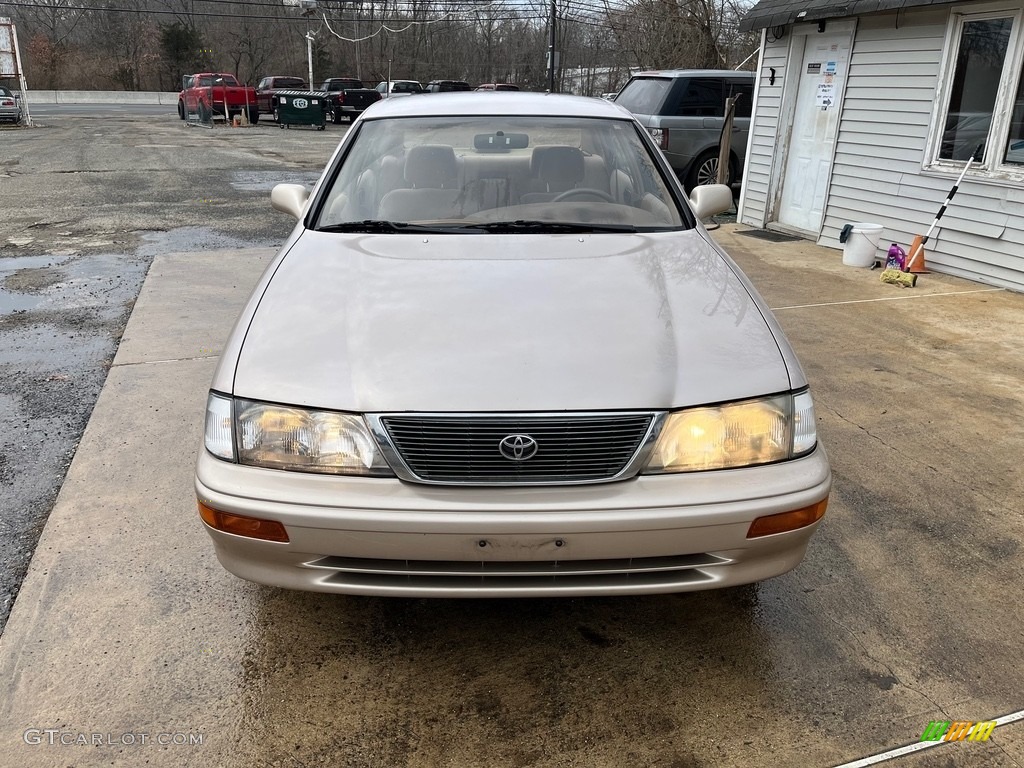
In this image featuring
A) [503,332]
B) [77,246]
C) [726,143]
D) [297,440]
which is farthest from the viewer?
[726,143]

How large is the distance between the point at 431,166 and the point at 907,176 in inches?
235

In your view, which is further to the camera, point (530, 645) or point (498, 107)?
point (498, 107)

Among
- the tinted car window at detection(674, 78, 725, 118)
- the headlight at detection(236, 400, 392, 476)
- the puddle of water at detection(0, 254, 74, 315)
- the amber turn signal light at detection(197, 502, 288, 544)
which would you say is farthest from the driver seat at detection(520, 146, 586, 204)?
the tinted car window at detection(674, 78, 725, 118)

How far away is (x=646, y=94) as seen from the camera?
11.2 metres

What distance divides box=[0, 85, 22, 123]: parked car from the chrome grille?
30.8 metres

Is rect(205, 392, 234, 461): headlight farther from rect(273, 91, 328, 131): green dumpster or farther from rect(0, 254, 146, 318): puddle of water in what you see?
rect(273, 91, 328, 131): green dumpster

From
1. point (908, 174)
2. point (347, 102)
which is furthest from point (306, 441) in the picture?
point (347, 102)

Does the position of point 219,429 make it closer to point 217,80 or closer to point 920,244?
point 920,244

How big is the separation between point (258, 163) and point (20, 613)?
15693mm

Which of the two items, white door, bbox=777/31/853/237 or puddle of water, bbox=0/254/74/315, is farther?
white door, bbox=777/31/853/237

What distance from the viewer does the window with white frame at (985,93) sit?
21.3 ft

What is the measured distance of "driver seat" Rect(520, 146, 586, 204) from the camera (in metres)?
3.34

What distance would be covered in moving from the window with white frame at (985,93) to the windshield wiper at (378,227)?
18.9ft

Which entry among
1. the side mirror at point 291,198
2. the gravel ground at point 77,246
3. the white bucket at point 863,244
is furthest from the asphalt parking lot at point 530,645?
the white bucket at point 863,244
